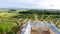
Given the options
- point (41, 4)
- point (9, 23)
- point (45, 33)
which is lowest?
point (45, 33)

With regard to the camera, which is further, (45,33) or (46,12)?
(46,12)

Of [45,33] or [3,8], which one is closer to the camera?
[45,33]

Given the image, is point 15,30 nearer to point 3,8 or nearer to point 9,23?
point 9,23

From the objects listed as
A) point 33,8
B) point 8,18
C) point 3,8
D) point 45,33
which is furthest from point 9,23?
point 45,33

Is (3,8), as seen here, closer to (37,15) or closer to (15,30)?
(15,30)

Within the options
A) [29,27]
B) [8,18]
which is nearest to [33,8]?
[29,27]

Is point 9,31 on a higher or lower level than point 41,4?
lower
